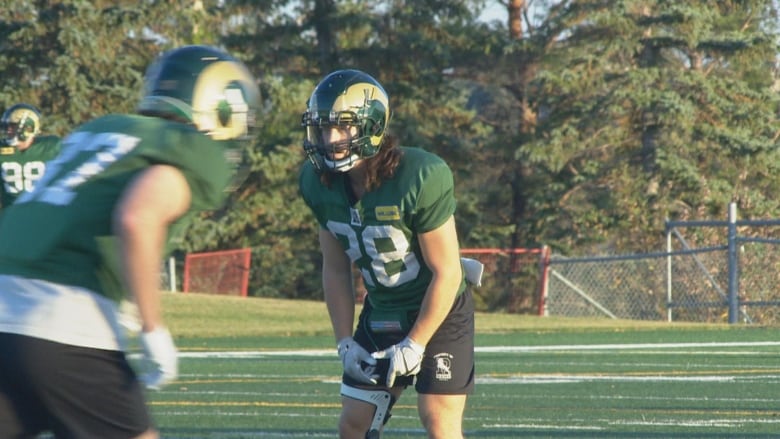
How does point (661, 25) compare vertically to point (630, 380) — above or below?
above

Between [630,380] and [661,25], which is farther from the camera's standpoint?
[661,25]

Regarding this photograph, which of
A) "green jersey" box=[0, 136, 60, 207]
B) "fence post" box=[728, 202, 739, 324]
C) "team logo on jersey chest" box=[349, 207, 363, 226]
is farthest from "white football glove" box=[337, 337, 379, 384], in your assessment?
"fence post" box=[728, 202, 739, 324]

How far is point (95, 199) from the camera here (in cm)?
370

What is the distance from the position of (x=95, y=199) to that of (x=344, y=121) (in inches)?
68.3

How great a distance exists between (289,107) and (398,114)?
2.57m

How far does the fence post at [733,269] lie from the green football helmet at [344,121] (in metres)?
17.0

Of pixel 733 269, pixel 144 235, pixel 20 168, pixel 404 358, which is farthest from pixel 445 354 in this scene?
pixel 733 269

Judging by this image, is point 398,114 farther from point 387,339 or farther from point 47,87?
point 387,339

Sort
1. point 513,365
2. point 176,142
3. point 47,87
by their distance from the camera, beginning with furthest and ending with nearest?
1. point 47,87
2. point 513,365
3. point 176,142

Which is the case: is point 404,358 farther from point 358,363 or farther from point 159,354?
point 159,354

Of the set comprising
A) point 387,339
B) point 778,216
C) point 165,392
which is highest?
point 387,339

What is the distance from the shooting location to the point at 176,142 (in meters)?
3.71

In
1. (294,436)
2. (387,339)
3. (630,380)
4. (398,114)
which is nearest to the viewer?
(387,339)

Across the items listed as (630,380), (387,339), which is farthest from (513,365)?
(387,339)
